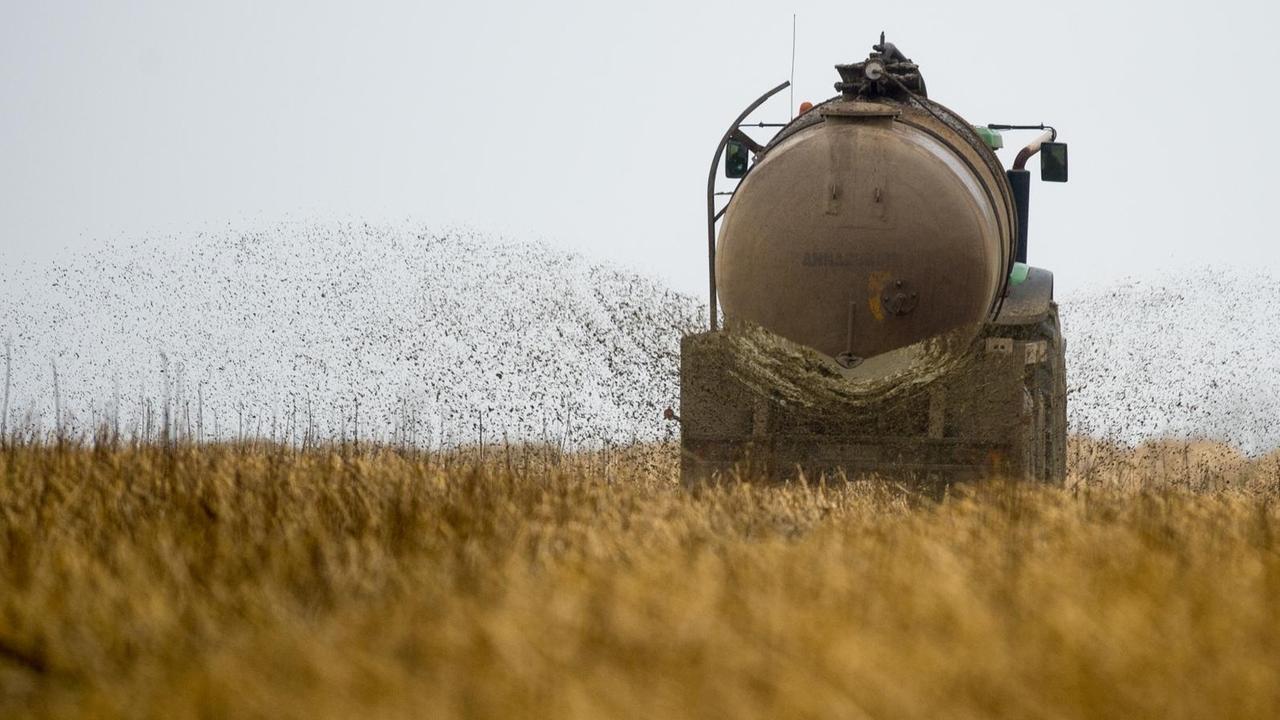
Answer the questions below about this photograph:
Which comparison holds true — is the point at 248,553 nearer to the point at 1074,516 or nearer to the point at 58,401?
the point at 1074,516

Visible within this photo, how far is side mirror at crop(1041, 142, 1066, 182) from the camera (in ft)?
33.3

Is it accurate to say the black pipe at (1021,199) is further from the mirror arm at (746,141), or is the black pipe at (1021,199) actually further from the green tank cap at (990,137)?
the mirror arm at (746,141)

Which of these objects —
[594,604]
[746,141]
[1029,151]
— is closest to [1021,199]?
[1029,151]

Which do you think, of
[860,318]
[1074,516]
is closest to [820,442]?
[860,318]

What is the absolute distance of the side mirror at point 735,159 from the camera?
9.29 metres

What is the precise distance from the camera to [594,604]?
3.64 m

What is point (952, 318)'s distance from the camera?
27.1 ft

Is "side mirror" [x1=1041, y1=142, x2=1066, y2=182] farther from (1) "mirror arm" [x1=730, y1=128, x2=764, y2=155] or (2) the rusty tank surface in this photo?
(1) "mirror arm" [x1=730, y1=128, x2=764, y2=155]

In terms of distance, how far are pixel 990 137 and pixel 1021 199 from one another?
0.46 meters

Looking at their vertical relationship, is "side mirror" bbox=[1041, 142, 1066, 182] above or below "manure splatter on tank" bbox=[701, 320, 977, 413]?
above

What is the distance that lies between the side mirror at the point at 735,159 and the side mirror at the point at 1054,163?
209 centimetres

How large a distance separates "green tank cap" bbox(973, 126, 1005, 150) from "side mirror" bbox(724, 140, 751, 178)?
4.63 ft

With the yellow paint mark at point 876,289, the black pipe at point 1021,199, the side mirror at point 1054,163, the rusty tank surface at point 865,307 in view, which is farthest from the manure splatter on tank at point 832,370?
the side mirror at point 1054,163

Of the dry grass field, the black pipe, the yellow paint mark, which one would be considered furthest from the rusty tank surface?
the dry grass field
